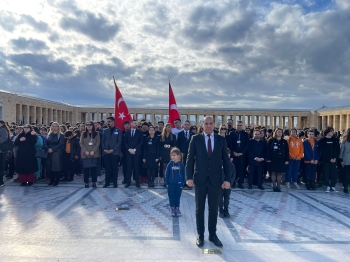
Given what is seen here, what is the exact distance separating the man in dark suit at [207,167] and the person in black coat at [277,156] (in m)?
5.03

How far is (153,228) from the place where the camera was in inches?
204

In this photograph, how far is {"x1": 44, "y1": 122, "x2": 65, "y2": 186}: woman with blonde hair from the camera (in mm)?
9002

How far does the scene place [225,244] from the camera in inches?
178

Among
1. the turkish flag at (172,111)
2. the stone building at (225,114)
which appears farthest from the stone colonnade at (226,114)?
the turkish flag at (172,111)

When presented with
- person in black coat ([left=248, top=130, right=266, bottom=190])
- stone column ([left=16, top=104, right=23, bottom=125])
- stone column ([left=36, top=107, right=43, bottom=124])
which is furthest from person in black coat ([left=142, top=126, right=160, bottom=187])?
stone column ([left=36, top=107, right=43, bottom=124])

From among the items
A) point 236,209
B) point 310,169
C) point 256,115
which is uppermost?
point 256,115

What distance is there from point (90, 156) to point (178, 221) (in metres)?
4.26

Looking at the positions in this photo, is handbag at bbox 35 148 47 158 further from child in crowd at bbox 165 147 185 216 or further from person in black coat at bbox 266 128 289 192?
person in black coat at bbox 266 128 289 192

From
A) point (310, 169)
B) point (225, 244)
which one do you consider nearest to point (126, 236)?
point (225, 244)

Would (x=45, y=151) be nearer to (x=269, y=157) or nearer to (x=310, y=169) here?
(x=269, y=157)

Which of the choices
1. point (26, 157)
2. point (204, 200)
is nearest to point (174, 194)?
point (204, 200)

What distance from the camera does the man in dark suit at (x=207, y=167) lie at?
4418 mm

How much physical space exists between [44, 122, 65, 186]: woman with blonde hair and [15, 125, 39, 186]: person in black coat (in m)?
0.48

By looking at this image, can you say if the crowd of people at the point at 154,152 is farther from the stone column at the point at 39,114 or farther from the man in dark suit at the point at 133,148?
the stone column at the point at 39,114
